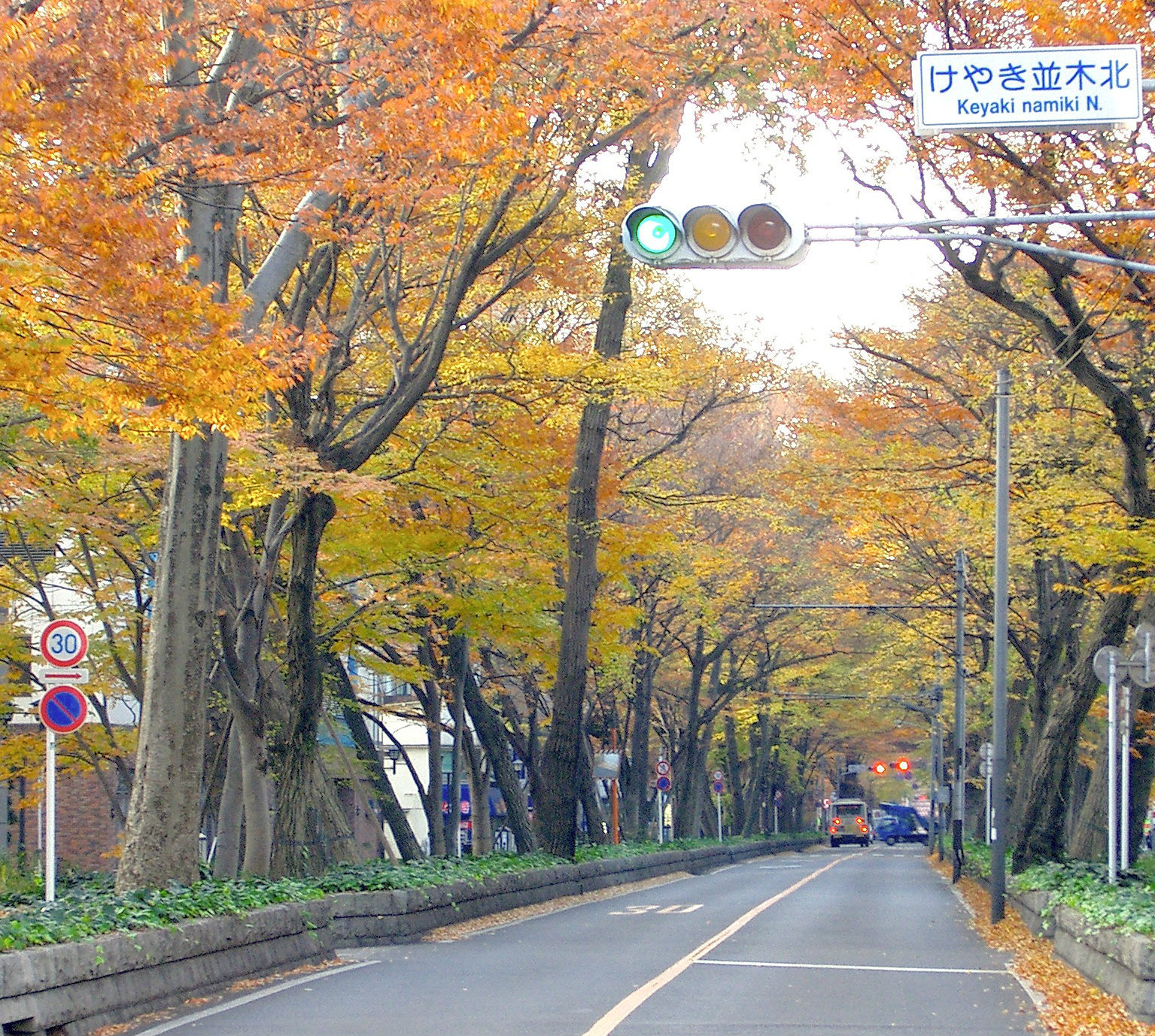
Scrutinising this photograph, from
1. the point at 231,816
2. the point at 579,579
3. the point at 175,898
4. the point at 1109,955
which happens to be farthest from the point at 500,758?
the point at 1109,955

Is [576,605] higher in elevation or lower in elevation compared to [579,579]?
lower

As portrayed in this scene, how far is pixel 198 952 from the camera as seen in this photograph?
1259 cm

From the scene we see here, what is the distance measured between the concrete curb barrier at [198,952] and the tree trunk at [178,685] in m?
1.14

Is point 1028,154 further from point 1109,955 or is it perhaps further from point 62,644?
point 62,644

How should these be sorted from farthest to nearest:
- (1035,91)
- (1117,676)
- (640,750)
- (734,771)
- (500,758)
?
1. (734,771)
2. (640,750)
3. (500,758)
4. (1117,676)
5. (1035,91)

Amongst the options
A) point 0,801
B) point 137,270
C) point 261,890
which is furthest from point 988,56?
point 0,801

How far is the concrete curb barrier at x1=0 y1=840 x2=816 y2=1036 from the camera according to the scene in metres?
9.94

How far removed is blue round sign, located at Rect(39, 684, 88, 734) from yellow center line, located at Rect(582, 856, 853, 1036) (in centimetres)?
502

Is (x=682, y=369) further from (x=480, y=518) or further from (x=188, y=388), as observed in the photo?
(x=188, y=388)

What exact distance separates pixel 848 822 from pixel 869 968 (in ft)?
251

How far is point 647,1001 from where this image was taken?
1198 cm

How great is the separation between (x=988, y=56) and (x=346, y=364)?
10.6 meters

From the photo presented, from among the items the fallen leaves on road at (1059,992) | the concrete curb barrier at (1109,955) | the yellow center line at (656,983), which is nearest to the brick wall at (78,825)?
the yellow center line at (656,983)

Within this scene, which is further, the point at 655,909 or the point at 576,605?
the point at 576,605
